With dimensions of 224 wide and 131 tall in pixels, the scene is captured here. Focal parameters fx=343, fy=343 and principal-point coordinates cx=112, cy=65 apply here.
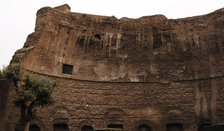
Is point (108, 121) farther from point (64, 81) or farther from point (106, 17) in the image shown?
point (106, 17)

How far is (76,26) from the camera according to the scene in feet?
73.3

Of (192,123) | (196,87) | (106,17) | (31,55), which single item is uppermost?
(106,17)

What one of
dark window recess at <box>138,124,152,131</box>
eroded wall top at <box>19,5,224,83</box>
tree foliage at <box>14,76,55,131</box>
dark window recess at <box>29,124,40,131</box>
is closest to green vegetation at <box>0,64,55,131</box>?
tree foliage at <box>14,76,55,131</box>

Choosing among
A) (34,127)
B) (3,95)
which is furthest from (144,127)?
(3,95)

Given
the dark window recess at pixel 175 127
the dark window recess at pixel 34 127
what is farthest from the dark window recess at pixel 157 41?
the dark window recess at pixel 34 127

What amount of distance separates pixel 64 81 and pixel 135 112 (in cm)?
472

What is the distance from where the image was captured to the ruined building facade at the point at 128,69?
2016 centimetres

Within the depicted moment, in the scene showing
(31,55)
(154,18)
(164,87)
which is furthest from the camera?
(154,18)

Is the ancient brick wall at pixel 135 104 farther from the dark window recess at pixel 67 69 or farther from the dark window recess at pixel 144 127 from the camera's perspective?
the dark window recess at pixel 67 69

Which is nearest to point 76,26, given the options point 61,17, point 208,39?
point 61,17

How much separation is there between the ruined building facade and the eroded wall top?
60 mm

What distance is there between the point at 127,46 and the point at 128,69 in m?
1.63

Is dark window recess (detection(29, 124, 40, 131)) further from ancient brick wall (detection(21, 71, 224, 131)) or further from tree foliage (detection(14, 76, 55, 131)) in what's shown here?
tree foliage (detection(14, 76, 55, 131))

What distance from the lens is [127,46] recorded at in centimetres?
2269
